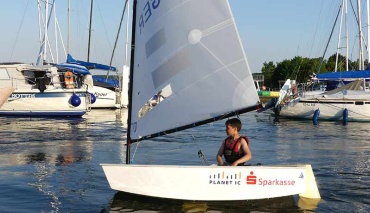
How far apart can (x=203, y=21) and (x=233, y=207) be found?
3.41 metres

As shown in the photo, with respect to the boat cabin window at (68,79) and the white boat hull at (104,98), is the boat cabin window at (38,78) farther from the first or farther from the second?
the white boat hull at (104,98)

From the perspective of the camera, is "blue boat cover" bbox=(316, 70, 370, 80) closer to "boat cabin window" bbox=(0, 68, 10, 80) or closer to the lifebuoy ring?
the lifebuoy ring

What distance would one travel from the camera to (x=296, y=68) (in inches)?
3391

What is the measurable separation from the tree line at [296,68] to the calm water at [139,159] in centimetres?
5559

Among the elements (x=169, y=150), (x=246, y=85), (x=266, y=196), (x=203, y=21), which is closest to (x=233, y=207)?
(x=266, y=196)

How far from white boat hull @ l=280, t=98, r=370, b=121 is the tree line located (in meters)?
48.0

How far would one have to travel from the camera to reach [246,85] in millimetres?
9430

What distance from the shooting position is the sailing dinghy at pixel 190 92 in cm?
938

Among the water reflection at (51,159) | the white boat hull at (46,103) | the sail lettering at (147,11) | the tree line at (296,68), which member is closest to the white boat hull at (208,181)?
the water reflection at (51,159)

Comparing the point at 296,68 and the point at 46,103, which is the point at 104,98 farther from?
the point at 296,68

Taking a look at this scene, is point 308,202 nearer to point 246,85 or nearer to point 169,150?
point 246,85

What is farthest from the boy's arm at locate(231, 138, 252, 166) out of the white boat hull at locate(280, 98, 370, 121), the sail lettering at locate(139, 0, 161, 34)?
the white boat hull at locate(280, 98, 370, 121)

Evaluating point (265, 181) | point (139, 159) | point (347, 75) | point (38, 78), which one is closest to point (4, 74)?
point (38, 78)

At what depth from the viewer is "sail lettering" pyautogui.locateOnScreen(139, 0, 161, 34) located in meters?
9.67
